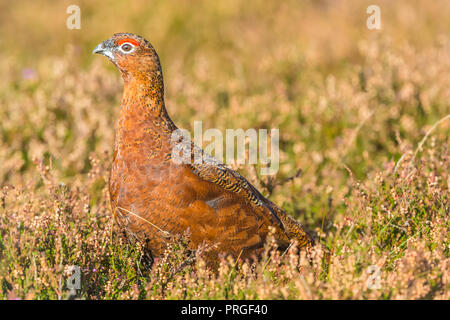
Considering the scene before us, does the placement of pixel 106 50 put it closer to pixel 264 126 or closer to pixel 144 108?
pixel 144 108

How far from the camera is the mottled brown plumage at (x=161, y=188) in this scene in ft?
10.2

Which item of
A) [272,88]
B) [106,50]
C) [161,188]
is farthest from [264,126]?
[161,188]

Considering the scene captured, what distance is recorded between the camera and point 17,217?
3246 mm

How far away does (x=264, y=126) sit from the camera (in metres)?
6.36

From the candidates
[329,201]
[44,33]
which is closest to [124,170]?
[329,201]

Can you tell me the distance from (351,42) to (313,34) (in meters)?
0.80

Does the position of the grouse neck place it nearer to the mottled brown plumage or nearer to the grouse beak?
the mottled brown plumage

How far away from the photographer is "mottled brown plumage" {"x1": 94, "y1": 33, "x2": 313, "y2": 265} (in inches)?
122

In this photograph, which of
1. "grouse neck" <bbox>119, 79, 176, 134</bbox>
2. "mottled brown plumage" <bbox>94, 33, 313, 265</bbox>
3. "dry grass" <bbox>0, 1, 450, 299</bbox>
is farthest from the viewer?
"grouse neck" <bbox>119, 79, 176, 134</bbox>

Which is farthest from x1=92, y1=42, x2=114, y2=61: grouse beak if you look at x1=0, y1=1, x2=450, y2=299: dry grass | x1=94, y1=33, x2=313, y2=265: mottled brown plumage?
x1=0, y1=1, x2=450, y2=299: dry grass

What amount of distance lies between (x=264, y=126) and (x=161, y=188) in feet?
11.2

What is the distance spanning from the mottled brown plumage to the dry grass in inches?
5.5
